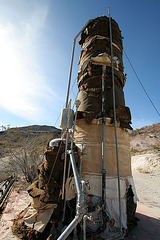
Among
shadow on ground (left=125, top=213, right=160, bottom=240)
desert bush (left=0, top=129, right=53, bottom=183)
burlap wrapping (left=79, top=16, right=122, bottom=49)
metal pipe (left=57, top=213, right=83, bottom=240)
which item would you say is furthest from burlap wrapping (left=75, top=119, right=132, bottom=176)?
desert bush (left=0, top=129, right=53, bottom=183)

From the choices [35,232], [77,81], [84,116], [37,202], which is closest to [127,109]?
[84,116]

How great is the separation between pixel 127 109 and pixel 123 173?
2564mm

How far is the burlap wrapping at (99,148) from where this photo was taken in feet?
15.8

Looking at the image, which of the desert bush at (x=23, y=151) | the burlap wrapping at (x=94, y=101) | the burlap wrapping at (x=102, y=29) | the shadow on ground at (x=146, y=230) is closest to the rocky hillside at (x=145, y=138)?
the desert bush at (x=23, y=151)

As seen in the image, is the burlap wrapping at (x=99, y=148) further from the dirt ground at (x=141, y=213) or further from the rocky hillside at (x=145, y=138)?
the rocky hillside at (x=145, y=138)

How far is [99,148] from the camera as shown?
4973mm

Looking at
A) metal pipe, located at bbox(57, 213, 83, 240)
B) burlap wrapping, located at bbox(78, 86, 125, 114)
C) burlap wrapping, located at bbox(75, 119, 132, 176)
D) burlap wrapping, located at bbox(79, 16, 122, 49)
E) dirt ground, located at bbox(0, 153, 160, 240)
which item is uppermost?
burlap wrapping, located at bbox(79, 16, 122, 49)

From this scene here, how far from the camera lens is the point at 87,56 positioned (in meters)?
6.67

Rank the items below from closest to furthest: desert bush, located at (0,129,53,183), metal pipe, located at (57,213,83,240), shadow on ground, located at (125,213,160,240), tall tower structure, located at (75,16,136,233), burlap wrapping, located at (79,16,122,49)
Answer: metal pipe, located at (57,213,83,240), shadow on ground, located at (125,213,160,240), tall tower structure, located at (75,16,136,233), burlap wrapping, located at (79,16,122,49), desert bush, located at (0,129,53,183)

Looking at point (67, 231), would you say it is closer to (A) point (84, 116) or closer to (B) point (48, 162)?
(B) point (48, 162)

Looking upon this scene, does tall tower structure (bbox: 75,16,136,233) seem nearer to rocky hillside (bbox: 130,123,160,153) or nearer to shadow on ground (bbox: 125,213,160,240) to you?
shadow on ground (bbox: 125,213,160,240)

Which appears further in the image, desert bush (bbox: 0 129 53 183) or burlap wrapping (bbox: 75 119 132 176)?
desert bush (bbox: 0 129 53 183)

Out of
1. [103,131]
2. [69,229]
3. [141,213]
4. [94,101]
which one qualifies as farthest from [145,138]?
[69,229]

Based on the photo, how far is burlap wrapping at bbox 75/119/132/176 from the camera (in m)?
4.83
